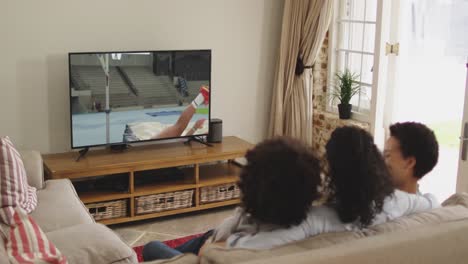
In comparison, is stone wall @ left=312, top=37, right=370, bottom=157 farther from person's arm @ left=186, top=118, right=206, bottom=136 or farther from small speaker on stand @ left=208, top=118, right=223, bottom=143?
person's arm @ left=186, top=118, right=206, bottom=136

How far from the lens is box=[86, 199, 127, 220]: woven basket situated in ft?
14.2

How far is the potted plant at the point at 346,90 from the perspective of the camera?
196 inches

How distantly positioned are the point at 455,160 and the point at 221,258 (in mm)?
2987

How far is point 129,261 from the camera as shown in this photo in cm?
291

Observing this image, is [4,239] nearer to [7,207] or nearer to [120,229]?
[7,207]

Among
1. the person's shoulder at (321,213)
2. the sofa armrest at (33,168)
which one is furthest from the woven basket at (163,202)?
the person's shoulder at (321,213)

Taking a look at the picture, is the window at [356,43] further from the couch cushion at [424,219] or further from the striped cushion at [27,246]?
the striped cushion at [27,246]

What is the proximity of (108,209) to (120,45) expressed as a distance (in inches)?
48.9

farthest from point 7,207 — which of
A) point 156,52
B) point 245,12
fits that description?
point 245,12

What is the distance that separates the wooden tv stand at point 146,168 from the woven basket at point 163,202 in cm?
3

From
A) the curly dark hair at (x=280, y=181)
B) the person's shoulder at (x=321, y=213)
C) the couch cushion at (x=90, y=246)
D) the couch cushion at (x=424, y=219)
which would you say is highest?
the curly dark hair at (x=280, y=181)

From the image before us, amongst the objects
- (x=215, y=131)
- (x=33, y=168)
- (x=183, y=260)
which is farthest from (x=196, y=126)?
(x=183, y=260)

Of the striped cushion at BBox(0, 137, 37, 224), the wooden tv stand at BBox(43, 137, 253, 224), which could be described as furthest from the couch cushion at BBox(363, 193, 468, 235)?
the wooden tv stand at BBox(43, 137, 253, 224)

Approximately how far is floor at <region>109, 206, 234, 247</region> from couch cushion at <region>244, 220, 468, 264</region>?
2.61 meters
